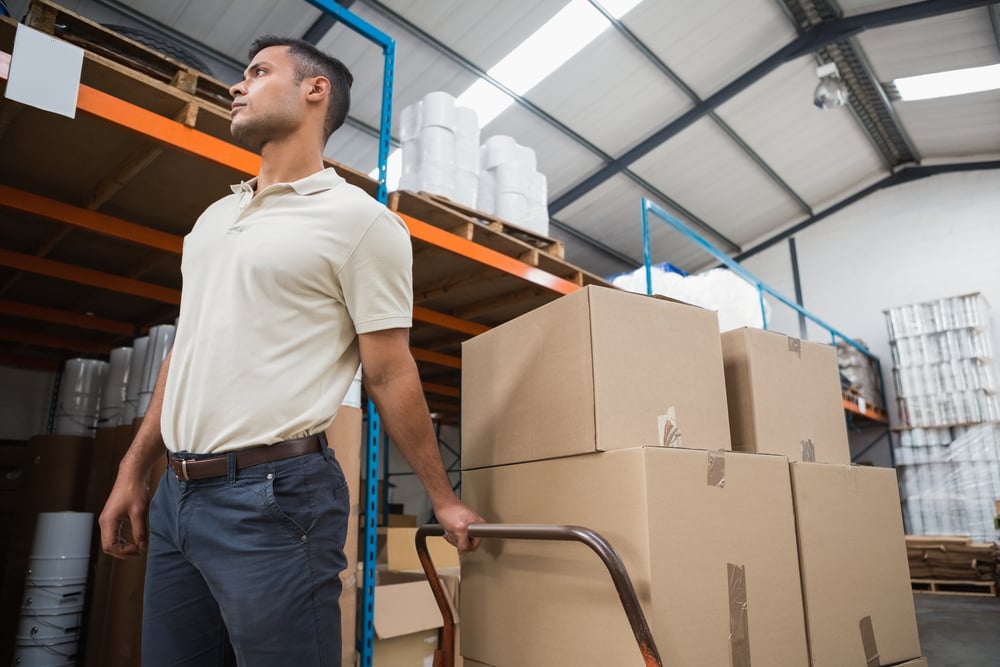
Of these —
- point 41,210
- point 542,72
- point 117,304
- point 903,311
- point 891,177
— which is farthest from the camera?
point 891,177

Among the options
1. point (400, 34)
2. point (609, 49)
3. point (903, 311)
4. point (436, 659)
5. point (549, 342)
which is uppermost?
point (609, 49)

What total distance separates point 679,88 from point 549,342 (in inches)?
311

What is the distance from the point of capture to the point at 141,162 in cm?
257

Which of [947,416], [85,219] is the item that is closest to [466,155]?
[85,219]

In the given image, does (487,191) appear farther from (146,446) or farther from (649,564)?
(649,564)

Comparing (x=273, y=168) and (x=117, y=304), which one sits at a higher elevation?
(x=117, y=304)

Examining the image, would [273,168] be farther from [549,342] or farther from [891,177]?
[891,177]

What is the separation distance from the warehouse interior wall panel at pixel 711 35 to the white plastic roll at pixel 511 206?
4.32 meters

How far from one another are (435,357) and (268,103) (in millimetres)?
4102

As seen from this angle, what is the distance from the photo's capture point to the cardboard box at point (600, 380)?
1.63 metres

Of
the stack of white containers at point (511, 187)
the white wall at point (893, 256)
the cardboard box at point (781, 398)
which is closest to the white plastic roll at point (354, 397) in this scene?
the cardboard box at point (781, 398)

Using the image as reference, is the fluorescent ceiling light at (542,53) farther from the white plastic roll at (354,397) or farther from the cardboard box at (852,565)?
the cardboard box at (852,565)

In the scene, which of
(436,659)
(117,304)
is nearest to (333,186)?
(436,659)

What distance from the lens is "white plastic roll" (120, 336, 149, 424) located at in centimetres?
338
